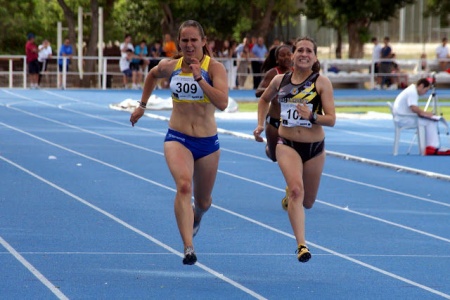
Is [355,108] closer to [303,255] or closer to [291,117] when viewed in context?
[291,117]

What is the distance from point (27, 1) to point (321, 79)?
5794 cm

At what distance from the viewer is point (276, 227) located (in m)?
11.1

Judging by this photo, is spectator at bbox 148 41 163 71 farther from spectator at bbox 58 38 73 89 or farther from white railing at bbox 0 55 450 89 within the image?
spectator at bbox 58 38 73 89

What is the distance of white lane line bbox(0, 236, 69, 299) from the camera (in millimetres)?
7613

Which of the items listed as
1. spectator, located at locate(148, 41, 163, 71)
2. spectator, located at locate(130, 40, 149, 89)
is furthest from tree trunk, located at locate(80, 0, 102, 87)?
spectator, located at locate(148, 41, 163, 71)

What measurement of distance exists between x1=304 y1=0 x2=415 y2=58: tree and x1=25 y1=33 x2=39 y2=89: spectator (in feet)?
51.1

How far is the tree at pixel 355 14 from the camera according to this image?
160 feet

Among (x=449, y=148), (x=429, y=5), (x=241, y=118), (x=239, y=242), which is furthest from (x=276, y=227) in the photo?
(x=429, y=5)

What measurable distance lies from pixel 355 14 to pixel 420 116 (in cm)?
3020

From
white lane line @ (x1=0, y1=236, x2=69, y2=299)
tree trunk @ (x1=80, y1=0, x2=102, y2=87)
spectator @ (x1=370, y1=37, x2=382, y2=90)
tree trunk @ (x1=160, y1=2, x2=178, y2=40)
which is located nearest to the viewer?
white lane line @ (x1=0, y1=236, x2=69, y2=299)

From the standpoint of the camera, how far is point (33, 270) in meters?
8.43

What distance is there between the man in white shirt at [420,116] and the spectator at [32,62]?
62.8 ft

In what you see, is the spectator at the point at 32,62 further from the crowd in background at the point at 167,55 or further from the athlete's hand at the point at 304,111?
the athlete's hand at the point at 304,111

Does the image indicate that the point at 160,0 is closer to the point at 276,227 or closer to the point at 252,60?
the point at 252,60
